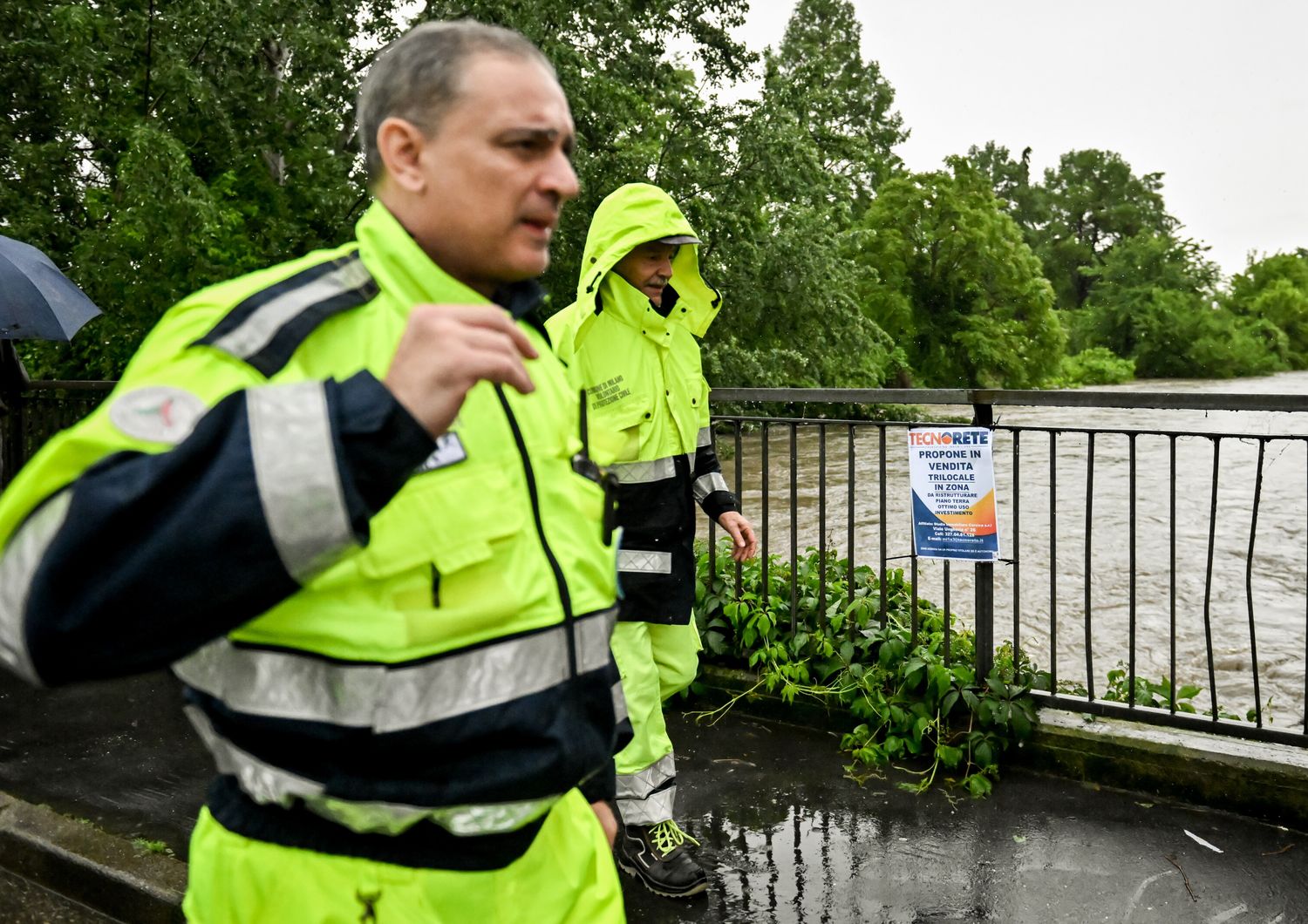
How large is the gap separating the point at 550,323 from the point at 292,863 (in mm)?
2589

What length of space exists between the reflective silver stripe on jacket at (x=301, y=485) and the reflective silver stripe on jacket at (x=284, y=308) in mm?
164

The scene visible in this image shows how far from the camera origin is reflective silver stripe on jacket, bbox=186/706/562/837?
1188 mm

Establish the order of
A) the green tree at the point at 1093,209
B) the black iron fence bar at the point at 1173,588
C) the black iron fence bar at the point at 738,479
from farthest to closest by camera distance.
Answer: the green tree at the point at 1093,209
the black iron fence bar at the point at 738,479
the black iron fence bar at the point at 1173,588

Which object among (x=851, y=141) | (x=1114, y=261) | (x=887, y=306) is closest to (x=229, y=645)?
(x=851, y=141)

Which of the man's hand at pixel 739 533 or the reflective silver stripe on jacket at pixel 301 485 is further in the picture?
the man's hand at pixel 739 533

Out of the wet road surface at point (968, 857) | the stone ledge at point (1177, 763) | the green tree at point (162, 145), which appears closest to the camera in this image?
the wet road surface at point (968, 857)

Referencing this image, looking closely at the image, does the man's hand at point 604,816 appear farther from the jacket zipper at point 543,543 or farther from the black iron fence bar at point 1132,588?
the black iron fence bar at point 1132,588

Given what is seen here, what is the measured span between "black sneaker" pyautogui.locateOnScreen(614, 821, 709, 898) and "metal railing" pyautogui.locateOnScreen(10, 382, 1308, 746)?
5.27ft

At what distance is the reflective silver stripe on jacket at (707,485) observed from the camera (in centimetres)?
374

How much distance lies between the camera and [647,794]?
3.40m

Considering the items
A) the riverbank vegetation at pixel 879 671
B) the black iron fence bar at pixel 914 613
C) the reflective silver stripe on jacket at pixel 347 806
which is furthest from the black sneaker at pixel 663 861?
the reflective silver stripe on jacket at pixel 347 806

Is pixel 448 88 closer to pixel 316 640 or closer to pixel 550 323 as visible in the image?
pixel 316 640

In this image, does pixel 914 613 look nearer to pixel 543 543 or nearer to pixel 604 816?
pixel 604 816

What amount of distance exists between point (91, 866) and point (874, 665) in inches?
122
